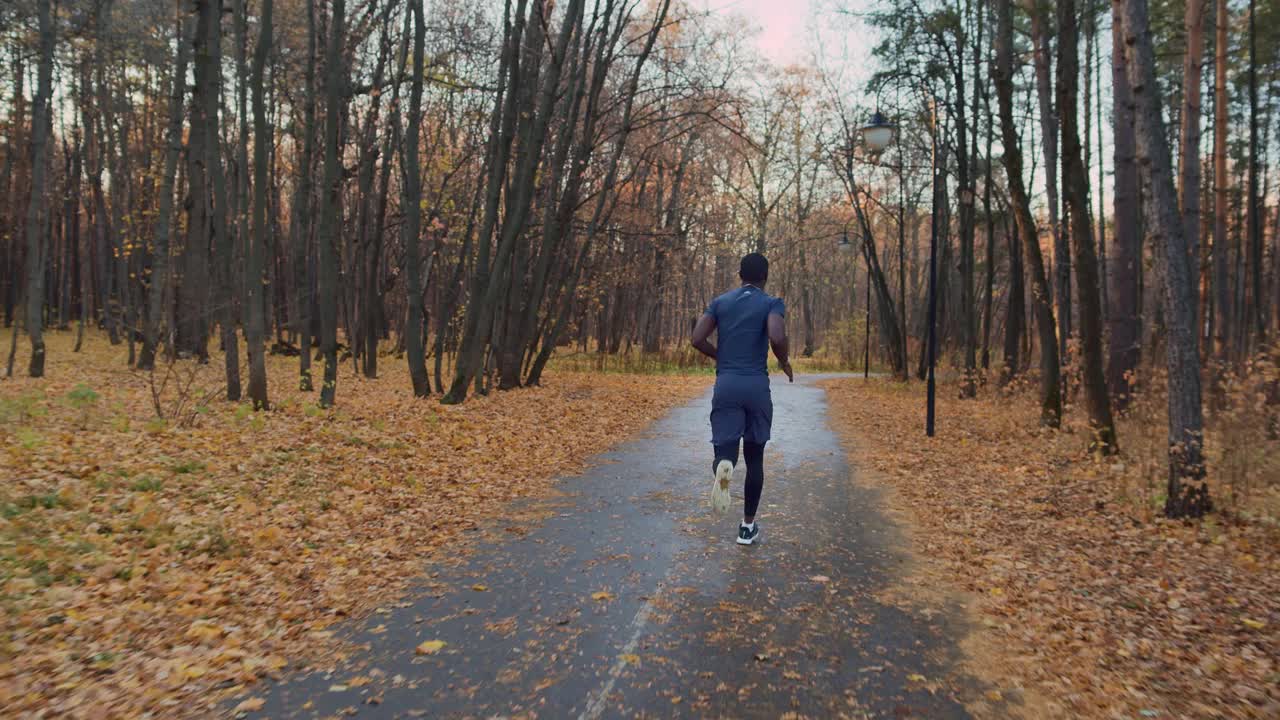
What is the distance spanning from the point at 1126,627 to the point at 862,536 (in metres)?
2.30

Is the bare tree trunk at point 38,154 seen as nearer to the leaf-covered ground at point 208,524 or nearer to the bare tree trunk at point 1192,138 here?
the leaf-covered ground at point 208,524

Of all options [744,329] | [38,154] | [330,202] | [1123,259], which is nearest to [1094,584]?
[744,329]

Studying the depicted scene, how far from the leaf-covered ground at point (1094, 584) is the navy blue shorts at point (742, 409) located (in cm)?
148

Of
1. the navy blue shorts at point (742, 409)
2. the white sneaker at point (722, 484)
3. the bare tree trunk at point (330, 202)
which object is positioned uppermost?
the bare tree trunk at point (330, 202)

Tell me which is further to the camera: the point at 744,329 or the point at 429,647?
the point at 744,329

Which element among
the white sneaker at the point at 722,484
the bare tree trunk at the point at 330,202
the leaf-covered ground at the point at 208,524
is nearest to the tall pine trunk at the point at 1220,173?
the leaf-covered ground at the point at 208,524

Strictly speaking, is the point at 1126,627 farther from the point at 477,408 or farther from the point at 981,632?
the point at 477,408

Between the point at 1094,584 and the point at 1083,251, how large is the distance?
20.9 ft

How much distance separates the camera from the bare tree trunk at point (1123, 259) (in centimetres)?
1145

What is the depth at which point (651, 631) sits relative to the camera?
14.1ft

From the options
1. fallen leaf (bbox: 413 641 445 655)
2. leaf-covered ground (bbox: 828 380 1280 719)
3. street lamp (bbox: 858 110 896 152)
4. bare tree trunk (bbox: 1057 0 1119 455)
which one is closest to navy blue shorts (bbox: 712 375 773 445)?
leaf-covered ground (bbox: 828 380 1280 719)

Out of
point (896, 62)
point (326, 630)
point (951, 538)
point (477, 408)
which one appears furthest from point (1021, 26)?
point (326, 630)

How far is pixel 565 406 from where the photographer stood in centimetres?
1614

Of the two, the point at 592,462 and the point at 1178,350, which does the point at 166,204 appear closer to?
the point at 592,462
